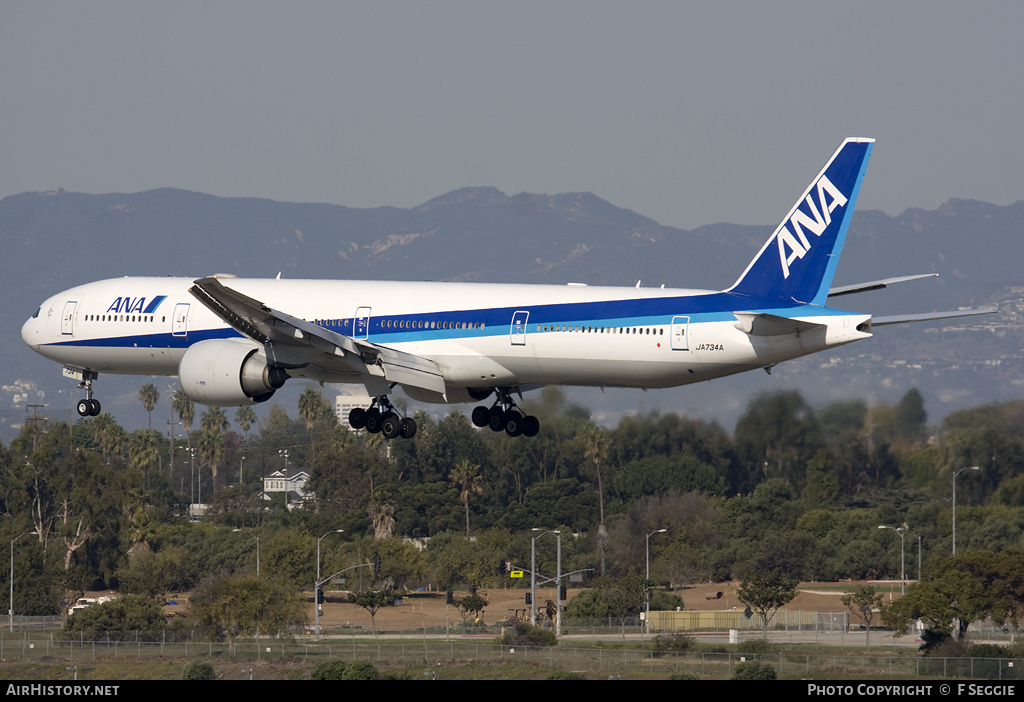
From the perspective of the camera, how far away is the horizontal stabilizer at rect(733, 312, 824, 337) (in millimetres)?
43094

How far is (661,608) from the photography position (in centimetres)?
10212

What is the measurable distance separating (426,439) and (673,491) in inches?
1565

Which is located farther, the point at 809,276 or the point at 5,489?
the point at 5,489

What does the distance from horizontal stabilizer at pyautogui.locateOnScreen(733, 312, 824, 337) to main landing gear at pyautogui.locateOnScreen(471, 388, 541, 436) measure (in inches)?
439

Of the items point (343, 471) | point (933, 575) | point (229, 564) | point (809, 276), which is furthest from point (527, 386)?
point (343, 471)

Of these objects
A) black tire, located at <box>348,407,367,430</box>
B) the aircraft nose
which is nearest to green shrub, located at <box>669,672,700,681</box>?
black tire, located at <box>348,407,367,430</box>

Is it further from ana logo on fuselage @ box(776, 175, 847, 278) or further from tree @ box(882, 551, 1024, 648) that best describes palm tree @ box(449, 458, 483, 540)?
ana logo on fuselage @ box(776, 175, 847, 278)

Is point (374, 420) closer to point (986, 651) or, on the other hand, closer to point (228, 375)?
point (228, 375)

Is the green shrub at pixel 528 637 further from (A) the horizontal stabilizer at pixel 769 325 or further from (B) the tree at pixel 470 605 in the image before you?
(A) the horizontal stabilizer at pixel 769 325

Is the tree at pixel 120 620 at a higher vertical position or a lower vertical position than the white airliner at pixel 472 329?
lower

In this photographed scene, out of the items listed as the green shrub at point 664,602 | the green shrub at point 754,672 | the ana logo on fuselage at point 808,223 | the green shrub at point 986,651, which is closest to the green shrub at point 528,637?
the green shrub at point 754,672

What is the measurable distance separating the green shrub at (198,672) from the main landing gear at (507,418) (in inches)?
924

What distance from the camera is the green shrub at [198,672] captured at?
226 feet
